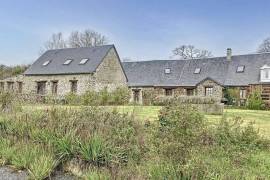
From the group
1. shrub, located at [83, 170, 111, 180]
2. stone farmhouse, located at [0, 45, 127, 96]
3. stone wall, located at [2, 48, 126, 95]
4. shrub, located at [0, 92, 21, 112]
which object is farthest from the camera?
stone farmhouse, located at [0, 45, 127, 96]

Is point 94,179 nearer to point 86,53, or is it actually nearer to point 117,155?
point 117,155

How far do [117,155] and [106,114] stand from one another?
1.86 metres

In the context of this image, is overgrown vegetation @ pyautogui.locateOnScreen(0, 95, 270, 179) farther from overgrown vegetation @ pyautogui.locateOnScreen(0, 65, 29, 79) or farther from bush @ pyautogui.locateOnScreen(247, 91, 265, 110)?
overgrown vegetation @ pyautogui.locateOnScreen(0, 65, 29, 79)

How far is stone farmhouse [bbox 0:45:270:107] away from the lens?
31.8 m

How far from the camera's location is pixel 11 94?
1125cm

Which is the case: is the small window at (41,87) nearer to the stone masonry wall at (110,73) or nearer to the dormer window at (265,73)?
the stone masonry wall at (110,73)

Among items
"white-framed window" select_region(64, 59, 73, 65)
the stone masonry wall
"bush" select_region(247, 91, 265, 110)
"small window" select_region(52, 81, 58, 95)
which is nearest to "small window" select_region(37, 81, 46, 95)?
"small window" select_region(52, 81, 58, 95)

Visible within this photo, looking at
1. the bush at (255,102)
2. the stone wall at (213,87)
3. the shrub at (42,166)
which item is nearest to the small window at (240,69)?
the stone wall at (213,87)

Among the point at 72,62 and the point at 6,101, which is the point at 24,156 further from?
the point at 72,62

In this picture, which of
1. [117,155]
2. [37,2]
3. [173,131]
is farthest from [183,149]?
[37,2]

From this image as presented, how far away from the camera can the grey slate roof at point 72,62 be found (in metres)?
32.1

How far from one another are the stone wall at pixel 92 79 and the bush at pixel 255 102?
42.6ft

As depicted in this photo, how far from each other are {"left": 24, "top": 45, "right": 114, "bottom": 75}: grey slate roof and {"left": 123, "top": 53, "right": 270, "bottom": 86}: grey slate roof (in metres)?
6.43

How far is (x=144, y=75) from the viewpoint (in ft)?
127
